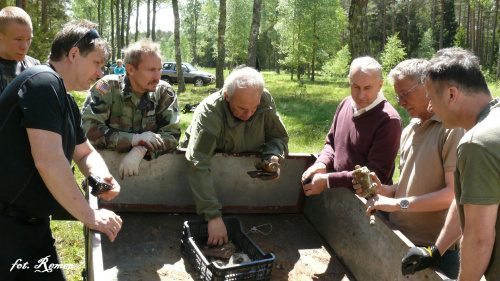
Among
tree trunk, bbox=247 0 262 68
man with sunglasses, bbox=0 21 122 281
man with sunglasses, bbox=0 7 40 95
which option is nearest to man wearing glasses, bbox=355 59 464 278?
man with sunglasses, bbox=0 21 122 281

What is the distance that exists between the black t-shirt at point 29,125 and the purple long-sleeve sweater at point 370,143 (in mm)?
2054

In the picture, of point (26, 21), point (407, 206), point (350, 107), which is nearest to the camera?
point (407, 206)

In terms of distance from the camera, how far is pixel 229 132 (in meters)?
3.67

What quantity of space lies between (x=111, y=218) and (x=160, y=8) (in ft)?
121

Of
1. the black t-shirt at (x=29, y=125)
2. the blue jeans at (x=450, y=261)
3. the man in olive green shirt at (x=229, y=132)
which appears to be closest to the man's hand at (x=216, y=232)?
the man in olive green shirt at (x=229, y=132)

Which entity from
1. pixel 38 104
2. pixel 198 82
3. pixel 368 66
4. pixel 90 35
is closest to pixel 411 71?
pixel 368 66

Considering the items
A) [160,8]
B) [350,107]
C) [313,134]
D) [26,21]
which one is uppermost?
[160,8]

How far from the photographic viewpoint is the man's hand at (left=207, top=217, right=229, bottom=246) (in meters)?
3.22

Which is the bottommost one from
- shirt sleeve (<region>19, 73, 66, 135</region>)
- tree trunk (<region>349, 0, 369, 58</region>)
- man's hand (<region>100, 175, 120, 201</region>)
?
man's hand (<region>100, 175, 120, 201</region>)

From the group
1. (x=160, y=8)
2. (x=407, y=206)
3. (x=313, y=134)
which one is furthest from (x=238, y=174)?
(x=160, y=8)

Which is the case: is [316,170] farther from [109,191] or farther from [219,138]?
[109,191]

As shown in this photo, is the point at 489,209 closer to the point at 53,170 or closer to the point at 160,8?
the point at 53,170

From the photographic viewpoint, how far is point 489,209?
5.16ft

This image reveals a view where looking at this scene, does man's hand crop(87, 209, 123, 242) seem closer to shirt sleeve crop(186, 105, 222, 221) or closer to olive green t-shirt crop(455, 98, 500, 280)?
shirt sleeve crop(186, 105, 222, 221)
